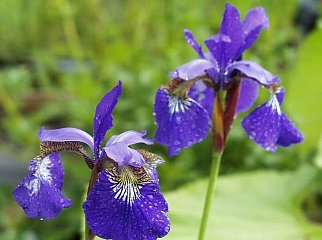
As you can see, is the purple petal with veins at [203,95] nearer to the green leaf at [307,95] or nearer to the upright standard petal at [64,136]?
the upright standard petal at [64,136]

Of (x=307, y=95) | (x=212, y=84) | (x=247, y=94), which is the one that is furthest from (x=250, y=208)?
(x=212, y=84)

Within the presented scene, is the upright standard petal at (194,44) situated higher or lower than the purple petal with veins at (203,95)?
higher

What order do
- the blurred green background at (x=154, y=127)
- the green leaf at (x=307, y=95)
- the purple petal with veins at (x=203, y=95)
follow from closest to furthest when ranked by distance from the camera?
the purple petal with veins at (x=203, y=95) → the blurred green background at (x=154, y=127) → the green leaf at (x=307, y=95)

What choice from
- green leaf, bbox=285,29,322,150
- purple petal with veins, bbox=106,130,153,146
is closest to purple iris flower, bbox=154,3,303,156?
purple petal with veins, bbox=106,130,153,146

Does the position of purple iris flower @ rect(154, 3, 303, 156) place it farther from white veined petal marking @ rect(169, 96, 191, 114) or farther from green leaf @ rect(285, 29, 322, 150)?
green leaf @ rect(285, 29, 322, 150)

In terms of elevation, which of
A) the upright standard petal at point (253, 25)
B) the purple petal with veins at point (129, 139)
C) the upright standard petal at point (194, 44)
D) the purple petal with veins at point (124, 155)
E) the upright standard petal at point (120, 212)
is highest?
the upright standard petal at point (253, 25)

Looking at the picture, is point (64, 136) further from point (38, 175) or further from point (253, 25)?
point (253, 25)

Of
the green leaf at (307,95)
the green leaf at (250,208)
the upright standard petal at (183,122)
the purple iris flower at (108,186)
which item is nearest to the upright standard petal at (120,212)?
the purple iris flower at (108,186)

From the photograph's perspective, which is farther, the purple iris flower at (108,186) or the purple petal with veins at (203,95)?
the purple petal with veins at (203,95)

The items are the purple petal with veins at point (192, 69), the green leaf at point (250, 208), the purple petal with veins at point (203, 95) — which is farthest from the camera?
the green leaf at point (250, 208)
